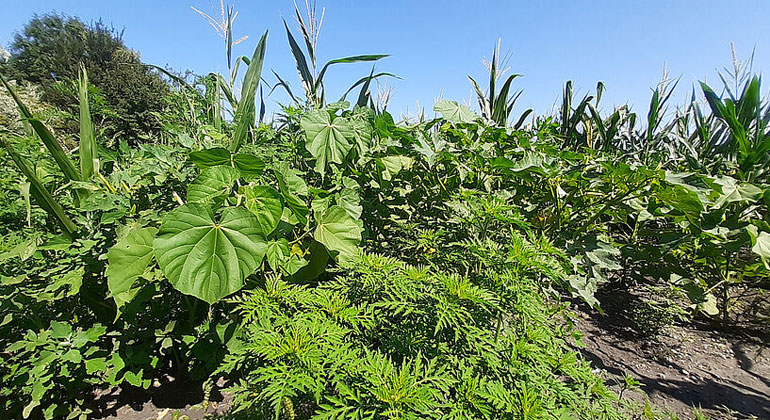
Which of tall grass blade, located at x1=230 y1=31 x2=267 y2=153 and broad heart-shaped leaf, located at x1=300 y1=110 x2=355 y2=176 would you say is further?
tall grass blade, located at x1=230 y1=31 x2=267 y2=153

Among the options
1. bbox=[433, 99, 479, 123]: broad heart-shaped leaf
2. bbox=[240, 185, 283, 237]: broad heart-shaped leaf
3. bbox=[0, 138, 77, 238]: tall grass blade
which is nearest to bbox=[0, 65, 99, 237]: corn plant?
bbox=[0, 138, 77, 238]: tall grass blade

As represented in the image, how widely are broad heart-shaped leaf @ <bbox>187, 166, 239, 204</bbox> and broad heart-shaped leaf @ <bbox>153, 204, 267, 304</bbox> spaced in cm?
9

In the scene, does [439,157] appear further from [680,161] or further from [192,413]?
[680,161]

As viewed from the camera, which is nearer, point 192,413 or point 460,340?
point 460,340

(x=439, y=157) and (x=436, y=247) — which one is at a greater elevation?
(x=439, y=157)

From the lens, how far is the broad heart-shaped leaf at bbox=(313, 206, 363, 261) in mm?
1172

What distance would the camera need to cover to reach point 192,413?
4.35 feet

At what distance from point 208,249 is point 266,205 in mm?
202

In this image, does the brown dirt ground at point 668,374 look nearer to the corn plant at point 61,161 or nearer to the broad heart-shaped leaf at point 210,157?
the corn plant at point 61,161

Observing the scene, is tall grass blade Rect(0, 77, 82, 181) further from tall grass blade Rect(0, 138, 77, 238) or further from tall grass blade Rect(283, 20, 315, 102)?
tall grass blade Rect(283, 20, 315, 102)

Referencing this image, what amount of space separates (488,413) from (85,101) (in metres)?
1.61

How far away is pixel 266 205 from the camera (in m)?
1.01

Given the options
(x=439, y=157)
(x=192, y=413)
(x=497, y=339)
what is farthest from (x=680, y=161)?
(x=192, y=413)

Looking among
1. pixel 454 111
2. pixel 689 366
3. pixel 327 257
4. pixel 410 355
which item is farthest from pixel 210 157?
pixel 689 366
